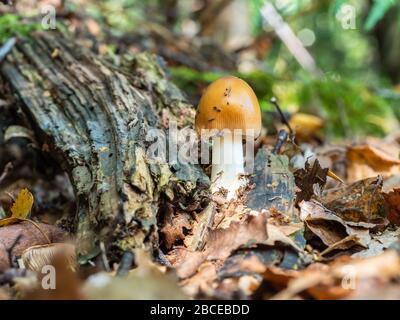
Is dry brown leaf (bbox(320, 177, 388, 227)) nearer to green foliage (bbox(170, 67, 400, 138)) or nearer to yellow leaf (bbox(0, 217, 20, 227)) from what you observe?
yellow leaf (bbox(0, 217, 20, 227))

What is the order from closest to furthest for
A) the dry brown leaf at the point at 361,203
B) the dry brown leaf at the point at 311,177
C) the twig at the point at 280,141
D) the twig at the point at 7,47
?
the dry brown leaf at the point at 361,203
the dry brown leaf at the point at 311,177
the twig at the point at 280,141
the twig at the point at 7,47

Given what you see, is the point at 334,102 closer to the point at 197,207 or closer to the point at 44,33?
the point at 44,33

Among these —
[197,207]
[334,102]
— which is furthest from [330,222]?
[334,102]

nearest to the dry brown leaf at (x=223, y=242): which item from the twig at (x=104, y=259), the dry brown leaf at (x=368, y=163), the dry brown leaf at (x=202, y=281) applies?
the dry brown leaf at (x=202, y=281)

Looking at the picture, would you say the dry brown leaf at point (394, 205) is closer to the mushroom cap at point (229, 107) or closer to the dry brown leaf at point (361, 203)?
Result: the dry brown leaf at point (361, 203)

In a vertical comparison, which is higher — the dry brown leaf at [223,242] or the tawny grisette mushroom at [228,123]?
the tawny grisette mushroom at [228,123]

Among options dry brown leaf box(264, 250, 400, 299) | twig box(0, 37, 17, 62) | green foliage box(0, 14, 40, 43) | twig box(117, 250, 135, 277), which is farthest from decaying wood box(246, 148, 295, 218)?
green foliage box(0, 14, 40, 43)
